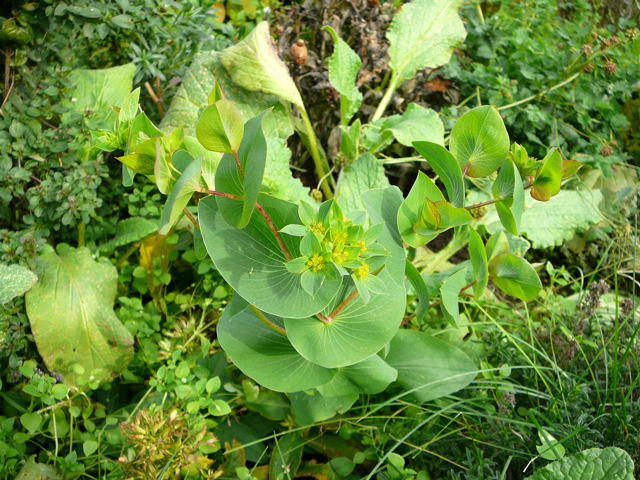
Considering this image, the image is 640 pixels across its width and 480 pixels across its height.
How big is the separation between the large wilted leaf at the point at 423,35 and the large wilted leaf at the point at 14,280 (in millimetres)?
1228

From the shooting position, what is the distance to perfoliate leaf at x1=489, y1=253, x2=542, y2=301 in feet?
3.16

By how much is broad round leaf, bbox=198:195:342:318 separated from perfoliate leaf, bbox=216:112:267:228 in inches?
1.0

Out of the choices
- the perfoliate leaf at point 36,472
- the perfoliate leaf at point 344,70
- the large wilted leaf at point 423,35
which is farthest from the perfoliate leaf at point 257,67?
the perfoliate leaf at point 36,472

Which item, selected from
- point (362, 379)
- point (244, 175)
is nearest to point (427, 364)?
point (362, 379)

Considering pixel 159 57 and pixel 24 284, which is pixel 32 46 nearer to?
pixel 159 57

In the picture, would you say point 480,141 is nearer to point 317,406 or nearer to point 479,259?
point 479,259

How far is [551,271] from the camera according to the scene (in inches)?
57.9

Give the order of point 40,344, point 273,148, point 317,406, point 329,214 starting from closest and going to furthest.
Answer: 1. point 329,214
2. point 317,406
3. point 40,344
4. point 273,148

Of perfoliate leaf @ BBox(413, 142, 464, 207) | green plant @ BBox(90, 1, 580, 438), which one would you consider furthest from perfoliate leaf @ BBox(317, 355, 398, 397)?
perfoliate leaf @ BBox(413, 142, 464, 207)

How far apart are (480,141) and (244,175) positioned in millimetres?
338

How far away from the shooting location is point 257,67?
1.48 metres

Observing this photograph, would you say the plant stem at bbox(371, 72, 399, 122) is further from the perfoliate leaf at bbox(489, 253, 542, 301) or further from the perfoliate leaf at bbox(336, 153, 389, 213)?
the perfoliate leaf at bbox(489, 253, 542, 301)

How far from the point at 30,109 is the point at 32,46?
8.0 inches

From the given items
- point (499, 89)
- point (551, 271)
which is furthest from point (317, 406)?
point (499, 89)
